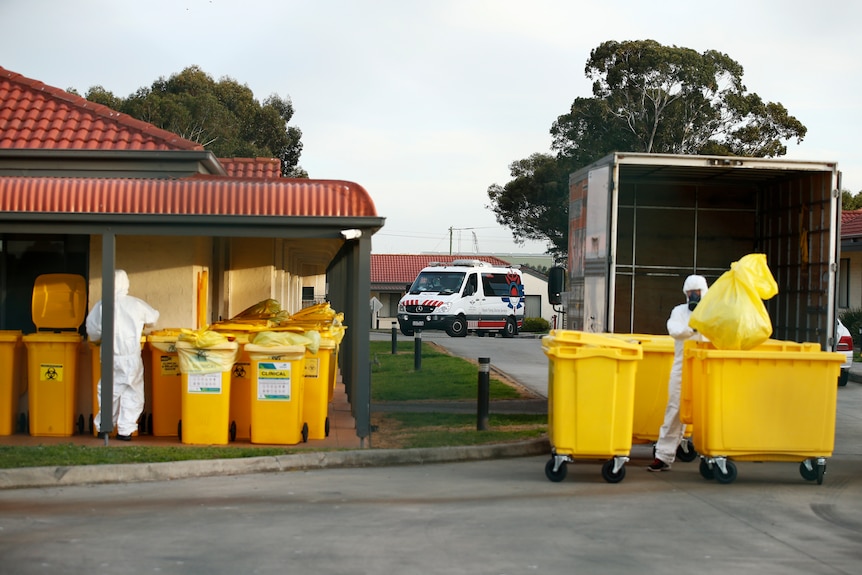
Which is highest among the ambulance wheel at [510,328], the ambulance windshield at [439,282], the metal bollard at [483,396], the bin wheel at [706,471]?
the ambulance windshield at [439,282]

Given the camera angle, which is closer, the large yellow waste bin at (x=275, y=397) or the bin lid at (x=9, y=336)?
the large yellow waste bin at (x=275, y=397)

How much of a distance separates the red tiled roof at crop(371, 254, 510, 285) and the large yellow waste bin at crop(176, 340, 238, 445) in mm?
53806

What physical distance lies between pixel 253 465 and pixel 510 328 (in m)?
29.2

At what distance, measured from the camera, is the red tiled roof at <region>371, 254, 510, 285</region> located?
66.4 metres

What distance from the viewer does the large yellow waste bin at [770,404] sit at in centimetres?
918

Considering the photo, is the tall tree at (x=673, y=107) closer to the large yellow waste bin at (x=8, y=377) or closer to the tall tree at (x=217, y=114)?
the tall tree at (x=217, y=114)

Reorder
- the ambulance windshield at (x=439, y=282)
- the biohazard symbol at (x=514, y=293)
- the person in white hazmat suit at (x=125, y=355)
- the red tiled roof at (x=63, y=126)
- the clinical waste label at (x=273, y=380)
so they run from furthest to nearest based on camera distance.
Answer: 1. the biohazard symbol at (x=514, y=293)
2. the ambulance windshield at (x=439, y=282)
3. the red tiled roof at (x=63, y=126)
4. the person in white hazmat suit at (x=125, y=355)
5. the clinical waste label at (x=273, y=380)

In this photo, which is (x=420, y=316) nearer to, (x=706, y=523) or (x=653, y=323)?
(x=653, y=323)

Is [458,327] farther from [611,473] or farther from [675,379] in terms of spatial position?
[611,473]

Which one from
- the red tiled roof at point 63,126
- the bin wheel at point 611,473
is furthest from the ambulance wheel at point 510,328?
the bin wheel at point 611,473

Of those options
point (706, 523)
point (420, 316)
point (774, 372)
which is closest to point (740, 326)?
point (774, 372)

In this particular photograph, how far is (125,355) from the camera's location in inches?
441

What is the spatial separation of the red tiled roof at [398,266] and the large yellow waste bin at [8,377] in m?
53.2

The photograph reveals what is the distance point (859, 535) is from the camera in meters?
7.37
